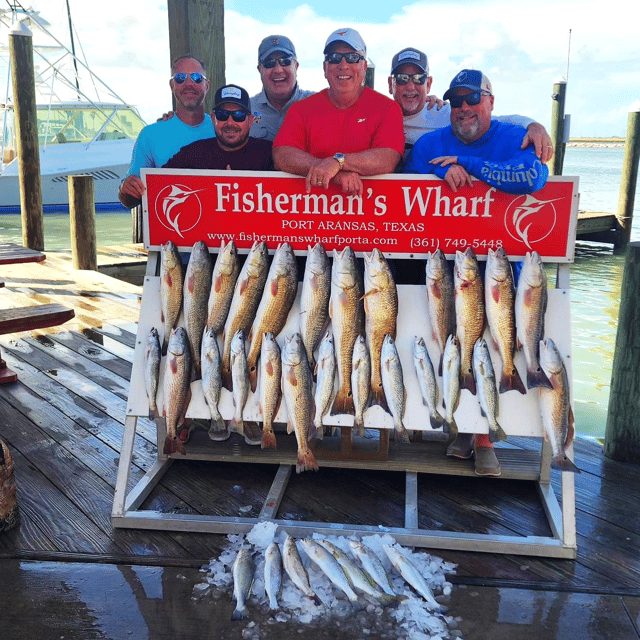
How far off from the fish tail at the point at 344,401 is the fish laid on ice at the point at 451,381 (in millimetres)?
391

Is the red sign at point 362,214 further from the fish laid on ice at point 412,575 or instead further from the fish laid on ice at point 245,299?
the fish laid on ice at point 412,575

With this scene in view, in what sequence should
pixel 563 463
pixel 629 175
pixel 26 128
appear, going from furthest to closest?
pixel 629 175 < pixel 26 128 < pixel 563 463

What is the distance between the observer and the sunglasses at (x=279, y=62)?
3.87 metres

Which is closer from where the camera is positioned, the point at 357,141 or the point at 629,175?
the point at 357,141

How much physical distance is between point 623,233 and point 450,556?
15319mm

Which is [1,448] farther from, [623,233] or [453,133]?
[623,233]

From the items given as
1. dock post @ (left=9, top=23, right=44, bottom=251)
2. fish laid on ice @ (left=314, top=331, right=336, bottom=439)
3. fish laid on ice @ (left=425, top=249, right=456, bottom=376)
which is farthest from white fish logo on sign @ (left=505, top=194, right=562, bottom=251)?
dock post @ (left=9, top=23, right=44, bottom=251)

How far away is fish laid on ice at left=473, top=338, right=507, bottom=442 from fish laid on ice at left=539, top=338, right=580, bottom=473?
0.64ft

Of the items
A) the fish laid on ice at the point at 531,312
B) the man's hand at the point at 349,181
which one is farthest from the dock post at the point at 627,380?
the man's hand at the point at 349,181

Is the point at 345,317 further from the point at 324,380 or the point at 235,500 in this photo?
the point at 235,500

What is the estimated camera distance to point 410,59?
385 centimetres

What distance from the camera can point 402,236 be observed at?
298cm

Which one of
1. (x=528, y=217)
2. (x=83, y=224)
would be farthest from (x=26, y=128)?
(x=528, y=217)

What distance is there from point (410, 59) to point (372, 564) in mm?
2798
